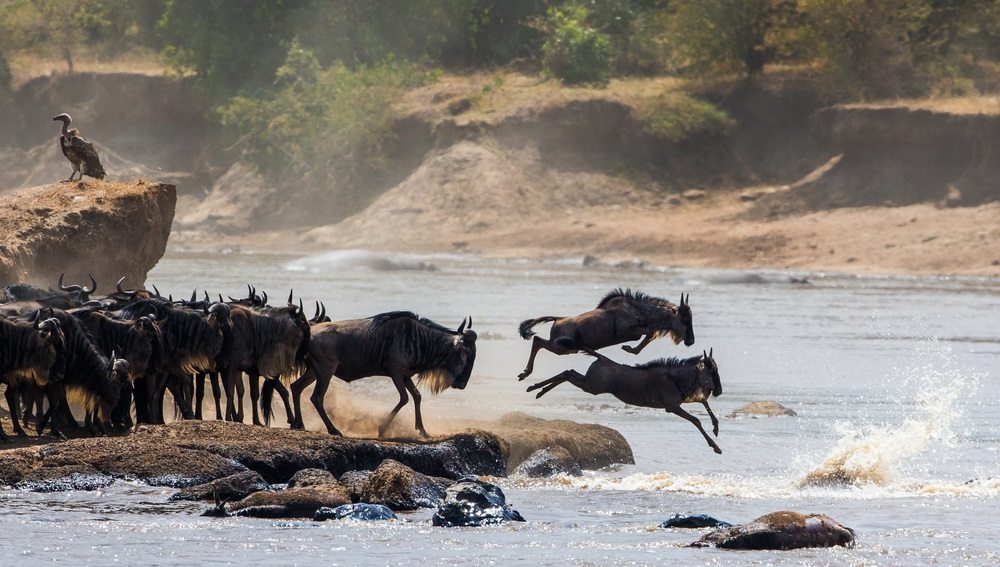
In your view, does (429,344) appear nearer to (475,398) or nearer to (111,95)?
(475,398)

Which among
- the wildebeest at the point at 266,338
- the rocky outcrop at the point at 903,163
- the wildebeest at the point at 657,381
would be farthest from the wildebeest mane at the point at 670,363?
the rocky outcrop at the point at 903,163

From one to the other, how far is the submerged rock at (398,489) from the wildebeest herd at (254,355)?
5.88 ft

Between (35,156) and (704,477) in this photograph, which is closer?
(704,477)

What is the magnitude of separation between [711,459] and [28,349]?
649 centimetres

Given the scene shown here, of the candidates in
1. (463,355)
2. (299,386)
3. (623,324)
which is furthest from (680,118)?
(299,386)

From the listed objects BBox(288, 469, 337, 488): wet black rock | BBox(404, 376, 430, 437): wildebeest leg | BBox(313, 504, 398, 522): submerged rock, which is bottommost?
BBox(313, 504, 398, 522): submerged rock

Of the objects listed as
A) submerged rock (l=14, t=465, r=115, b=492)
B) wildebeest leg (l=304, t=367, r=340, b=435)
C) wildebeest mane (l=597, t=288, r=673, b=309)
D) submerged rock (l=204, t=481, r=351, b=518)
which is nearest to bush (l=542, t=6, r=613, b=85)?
wildebeest mane (l=597, t=288, r=673, b=309)

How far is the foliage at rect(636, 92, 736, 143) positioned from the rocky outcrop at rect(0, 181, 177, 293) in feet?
116

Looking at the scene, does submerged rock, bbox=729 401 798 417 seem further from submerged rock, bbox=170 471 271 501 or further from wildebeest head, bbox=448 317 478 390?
submerged rock, bbox=170 471 271 501

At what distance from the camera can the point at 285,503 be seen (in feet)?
41.4

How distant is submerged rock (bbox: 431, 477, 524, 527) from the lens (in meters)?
12.6

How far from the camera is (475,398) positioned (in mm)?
21234

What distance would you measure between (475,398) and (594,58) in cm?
3664

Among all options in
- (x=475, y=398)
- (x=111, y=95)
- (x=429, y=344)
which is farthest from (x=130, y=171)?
(x=429, y=344)
